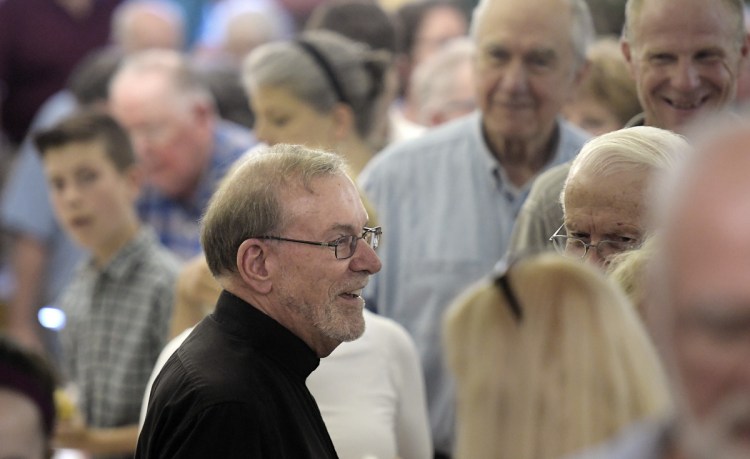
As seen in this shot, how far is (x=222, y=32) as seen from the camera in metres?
9.33

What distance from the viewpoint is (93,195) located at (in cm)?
519

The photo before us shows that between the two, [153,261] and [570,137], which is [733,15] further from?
[153,261]

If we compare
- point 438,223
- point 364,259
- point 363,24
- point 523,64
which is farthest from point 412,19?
point 364,259

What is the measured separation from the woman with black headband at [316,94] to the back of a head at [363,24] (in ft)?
3.58

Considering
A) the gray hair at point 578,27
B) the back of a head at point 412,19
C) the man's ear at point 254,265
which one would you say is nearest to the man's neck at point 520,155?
the gray hair at point 578,27

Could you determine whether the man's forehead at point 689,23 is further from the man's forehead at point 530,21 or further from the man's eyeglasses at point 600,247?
the man's eyeglasses at point 600,247

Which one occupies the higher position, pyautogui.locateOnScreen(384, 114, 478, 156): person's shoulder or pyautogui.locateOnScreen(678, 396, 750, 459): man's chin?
pyautogui.locateOnScreen(384, 114, 478, 156): person's shoulder

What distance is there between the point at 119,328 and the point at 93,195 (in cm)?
70

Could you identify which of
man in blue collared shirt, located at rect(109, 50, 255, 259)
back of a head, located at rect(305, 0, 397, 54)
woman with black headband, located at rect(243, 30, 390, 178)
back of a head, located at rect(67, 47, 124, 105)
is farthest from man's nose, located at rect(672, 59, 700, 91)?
back of a head, located at rect(67, 47, 124, 105)

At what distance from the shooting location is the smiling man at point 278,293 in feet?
9.14

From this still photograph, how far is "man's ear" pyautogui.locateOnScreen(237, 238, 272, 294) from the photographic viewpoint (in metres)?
3.01

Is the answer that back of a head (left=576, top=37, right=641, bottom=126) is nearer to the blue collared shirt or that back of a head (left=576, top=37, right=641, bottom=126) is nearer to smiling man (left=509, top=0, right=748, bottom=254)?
the blue collared shirt

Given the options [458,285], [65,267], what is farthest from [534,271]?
[65,267]

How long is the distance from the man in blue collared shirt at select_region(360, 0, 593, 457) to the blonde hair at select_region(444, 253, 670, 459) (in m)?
2.37
